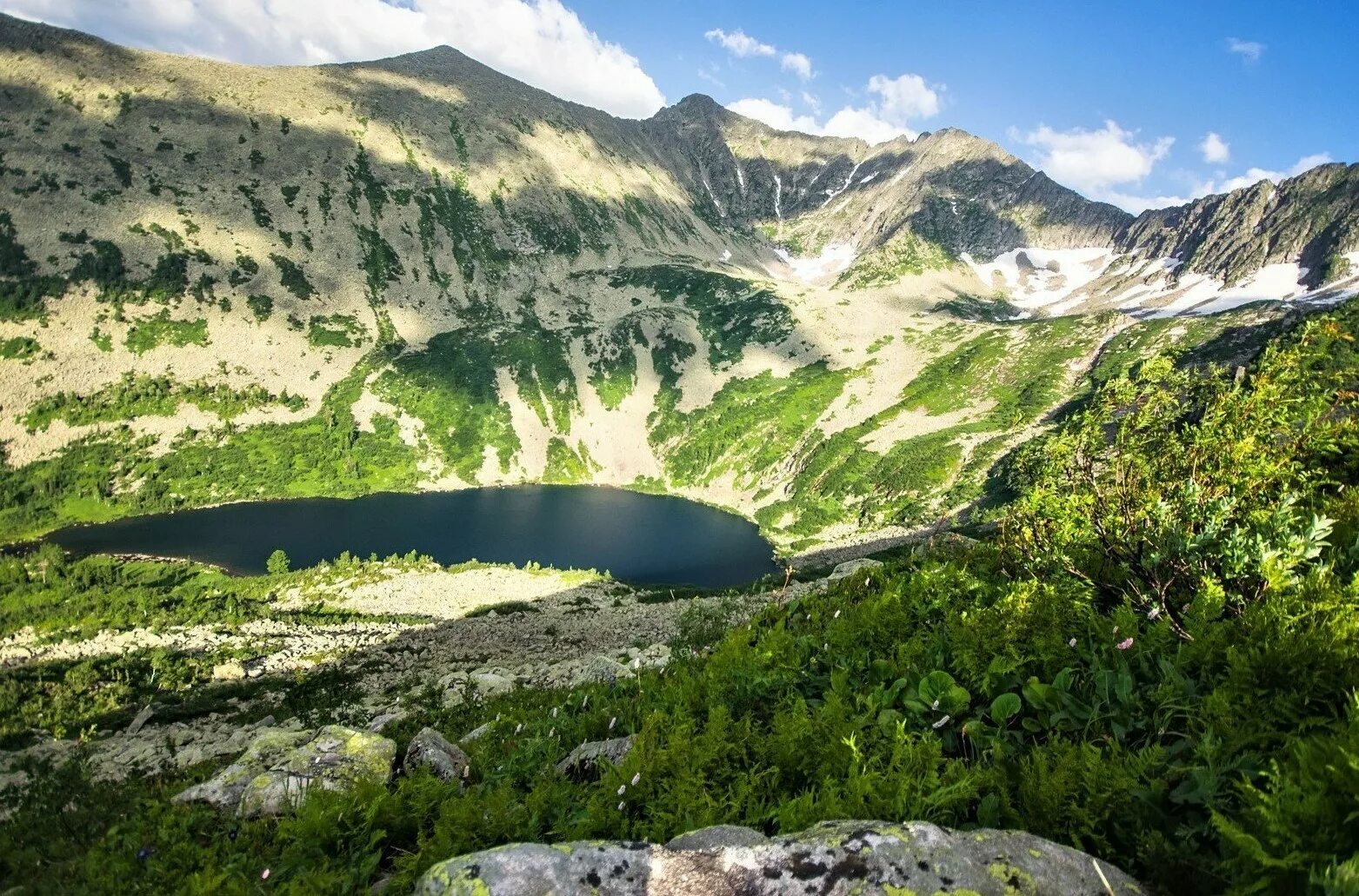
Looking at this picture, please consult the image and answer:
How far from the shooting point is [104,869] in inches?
267

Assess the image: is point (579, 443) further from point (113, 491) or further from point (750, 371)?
point (113, 491)

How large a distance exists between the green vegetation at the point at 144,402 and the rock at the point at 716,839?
148 m

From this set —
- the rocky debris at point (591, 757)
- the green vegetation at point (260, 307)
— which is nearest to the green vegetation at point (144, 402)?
the green vegetation at point (260, 307)

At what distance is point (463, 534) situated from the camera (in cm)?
10238

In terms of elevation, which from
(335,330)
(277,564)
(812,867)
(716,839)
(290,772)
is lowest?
(277,564)

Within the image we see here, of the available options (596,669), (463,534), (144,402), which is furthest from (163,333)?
(596,669)

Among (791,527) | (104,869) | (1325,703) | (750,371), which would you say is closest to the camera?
(1325,703)

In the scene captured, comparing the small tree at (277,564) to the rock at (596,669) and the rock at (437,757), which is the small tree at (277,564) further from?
the rock at (437,757)

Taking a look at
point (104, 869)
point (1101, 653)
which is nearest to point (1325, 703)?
point (1101, 653)

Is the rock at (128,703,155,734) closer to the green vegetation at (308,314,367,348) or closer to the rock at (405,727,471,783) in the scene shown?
the rock at (405,727,471,783)

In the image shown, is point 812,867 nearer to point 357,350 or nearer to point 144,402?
point 144,402

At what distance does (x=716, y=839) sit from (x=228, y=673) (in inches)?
1721

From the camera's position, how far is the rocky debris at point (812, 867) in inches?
150

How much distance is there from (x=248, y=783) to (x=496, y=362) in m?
159
